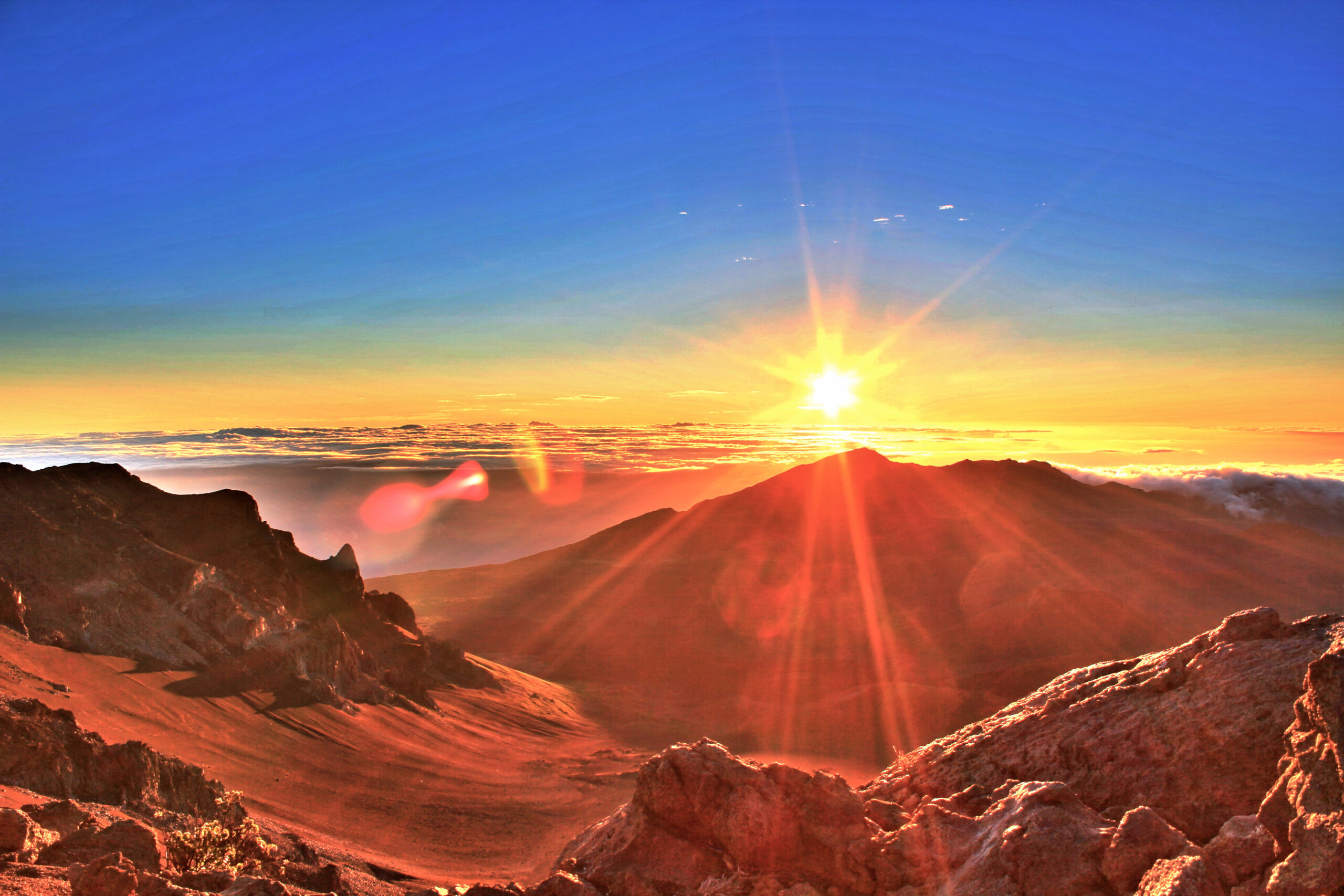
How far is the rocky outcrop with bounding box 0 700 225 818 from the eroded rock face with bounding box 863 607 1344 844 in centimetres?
1074

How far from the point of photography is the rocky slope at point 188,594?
20.5 metres

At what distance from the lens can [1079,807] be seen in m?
7.24

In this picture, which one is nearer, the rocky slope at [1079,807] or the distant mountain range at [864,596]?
the rocky slope at [1079,807]

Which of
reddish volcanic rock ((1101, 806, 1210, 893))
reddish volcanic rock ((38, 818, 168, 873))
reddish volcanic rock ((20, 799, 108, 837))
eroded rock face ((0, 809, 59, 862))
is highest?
reddish volcanic rock ((1101, 806, 1210, 893))

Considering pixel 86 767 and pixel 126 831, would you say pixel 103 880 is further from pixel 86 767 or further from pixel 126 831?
pixel 86 767

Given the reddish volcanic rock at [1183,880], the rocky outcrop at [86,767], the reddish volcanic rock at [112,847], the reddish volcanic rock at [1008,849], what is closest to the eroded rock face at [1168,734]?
the reddish volcanic rock at [1008,849]

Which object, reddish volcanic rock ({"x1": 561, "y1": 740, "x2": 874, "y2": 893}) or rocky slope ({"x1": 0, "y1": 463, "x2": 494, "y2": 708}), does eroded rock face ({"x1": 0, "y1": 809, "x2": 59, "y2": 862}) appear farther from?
rocky slope ({"x1": 0, "y1": 463, "x2": 494, "y2": 708})

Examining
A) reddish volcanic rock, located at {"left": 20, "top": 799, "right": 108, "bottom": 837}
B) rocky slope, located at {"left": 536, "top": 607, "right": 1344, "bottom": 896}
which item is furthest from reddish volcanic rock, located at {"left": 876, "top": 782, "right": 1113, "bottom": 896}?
reddish volcanic rock, located at {"left": 20, "top": 799, "right": 108, "bottom": 837}

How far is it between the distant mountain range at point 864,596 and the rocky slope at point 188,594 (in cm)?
1124

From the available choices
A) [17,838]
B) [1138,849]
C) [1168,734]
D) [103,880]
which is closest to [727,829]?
[1138,849]

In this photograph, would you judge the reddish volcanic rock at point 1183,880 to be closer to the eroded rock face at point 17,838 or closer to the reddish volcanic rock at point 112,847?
the reddish volcanic rock at point 112,847

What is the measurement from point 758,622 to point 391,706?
3343 cm

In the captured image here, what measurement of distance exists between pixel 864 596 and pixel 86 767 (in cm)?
5326

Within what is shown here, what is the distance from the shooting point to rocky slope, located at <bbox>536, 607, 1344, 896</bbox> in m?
6.04
